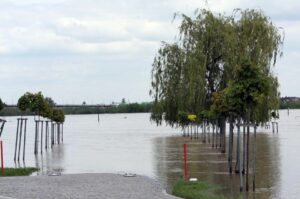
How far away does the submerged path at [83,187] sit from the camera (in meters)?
16.4

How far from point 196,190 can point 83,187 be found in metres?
3.16

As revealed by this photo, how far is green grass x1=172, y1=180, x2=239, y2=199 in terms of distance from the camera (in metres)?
16.4

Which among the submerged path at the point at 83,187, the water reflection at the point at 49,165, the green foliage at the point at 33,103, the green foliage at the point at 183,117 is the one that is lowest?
the water reflection at the point at 49,165

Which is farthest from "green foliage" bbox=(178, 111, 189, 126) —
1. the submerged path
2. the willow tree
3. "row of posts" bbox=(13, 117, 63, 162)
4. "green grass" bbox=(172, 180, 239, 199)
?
"green grass" bbox=(172, 180, 239, 199)

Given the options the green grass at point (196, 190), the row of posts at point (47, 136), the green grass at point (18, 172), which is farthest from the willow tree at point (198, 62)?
the green grass at point (196, 190)

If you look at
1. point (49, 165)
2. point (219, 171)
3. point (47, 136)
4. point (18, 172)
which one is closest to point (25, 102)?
point (47, 136)

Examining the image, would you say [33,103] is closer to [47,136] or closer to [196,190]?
[47,136]

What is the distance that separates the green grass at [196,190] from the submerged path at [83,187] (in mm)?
454

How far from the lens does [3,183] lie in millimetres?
19781

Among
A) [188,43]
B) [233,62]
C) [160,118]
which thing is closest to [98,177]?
[233,62]

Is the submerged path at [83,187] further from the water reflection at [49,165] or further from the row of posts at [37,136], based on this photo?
the row of posts at [37,136]

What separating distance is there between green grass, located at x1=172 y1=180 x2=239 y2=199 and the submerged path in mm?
454

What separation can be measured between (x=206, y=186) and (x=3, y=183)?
604cm

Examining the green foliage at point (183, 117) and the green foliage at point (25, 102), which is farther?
the green foliage at point (183, 117)
